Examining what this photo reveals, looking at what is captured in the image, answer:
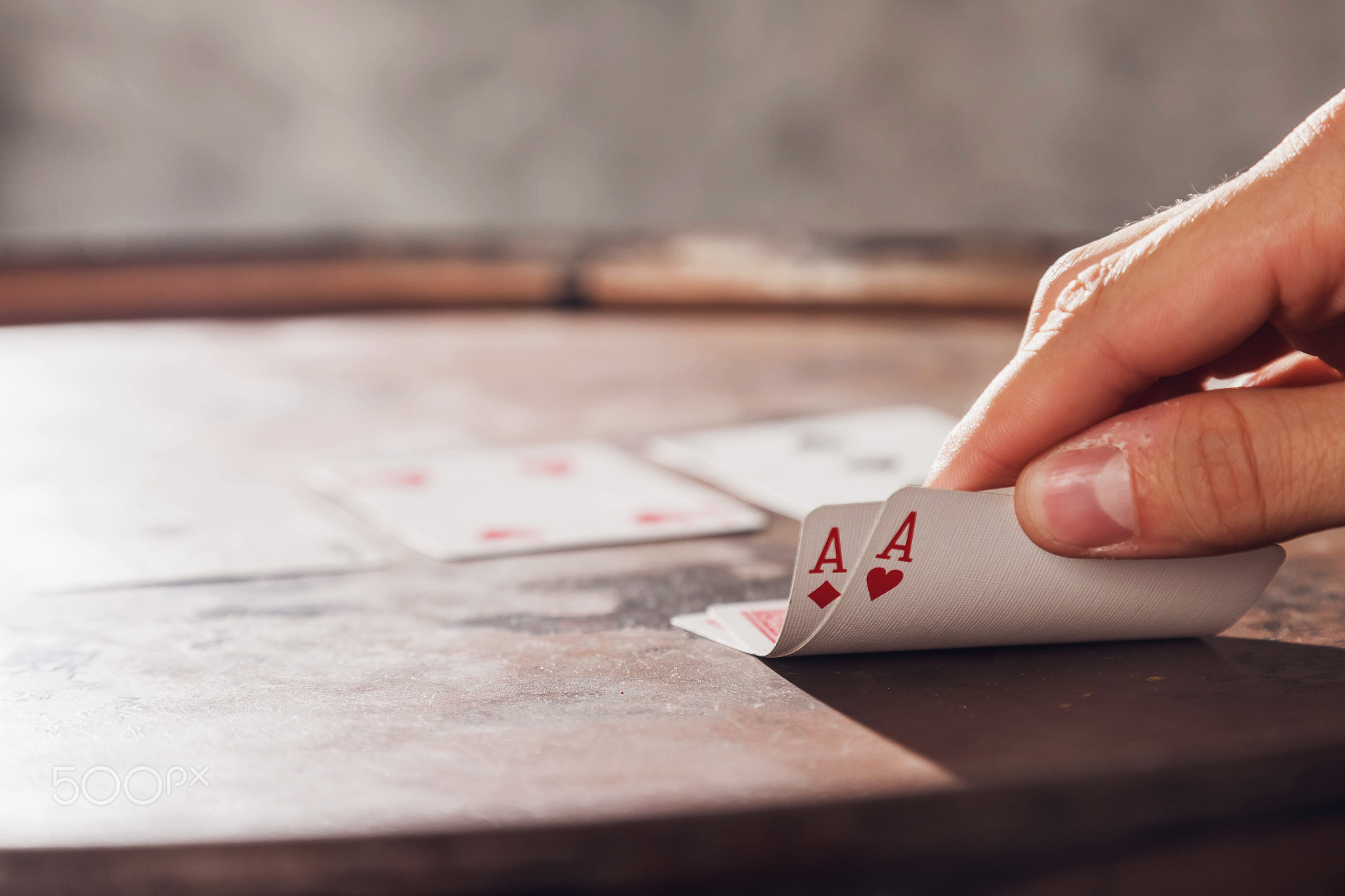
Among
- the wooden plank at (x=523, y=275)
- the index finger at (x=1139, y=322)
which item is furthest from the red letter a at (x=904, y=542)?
the wooden plank at (x=523, y=275)

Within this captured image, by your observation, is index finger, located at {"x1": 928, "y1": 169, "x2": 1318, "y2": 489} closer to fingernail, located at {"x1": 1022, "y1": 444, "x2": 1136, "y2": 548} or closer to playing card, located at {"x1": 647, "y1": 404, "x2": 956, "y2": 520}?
fingernail, located at {"x1": 1022, "y1": 444, "x2": 1136, "y2": 548}

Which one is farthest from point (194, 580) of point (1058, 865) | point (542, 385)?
point (542, 385)

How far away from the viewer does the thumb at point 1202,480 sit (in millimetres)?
685

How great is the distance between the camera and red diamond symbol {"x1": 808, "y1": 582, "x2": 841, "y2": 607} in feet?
2.29

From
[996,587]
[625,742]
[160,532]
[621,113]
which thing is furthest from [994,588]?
[621,113]

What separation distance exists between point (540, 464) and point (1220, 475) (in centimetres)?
70

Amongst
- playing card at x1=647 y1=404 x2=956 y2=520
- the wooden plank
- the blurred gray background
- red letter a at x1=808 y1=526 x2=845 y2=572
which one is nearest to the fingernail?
red letter a at x1=808 y1=526 x2=845 y2=572

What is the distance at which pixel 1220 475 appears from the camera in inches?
26.9

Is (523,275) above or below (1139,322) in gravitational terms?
above

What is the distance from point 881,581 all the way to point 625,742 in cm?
17

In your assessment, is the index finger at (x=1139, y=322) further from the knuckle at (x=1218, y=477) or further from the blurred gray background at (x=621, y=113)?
the blurred gray background at (x=621, y=113)

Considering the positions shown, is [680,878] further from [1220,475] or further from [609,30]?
[609,30]

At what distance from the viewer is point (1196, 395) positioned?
0.71m

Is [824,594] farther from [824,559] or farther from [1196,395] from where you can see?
[1196,395]
